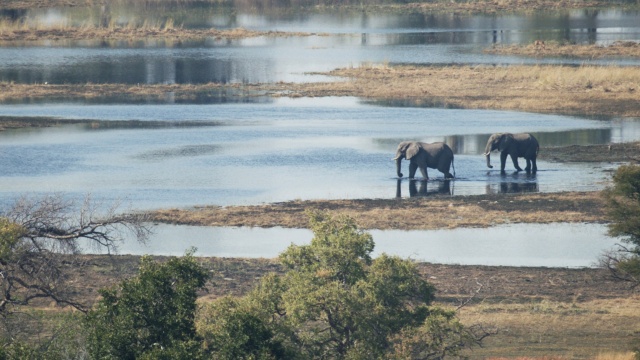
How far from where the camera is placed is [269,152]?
51531mm

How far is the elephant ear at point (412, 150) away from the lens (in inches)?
1756

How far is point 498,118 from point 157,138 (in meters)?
17.6

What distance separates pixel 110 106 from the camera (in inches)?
2635

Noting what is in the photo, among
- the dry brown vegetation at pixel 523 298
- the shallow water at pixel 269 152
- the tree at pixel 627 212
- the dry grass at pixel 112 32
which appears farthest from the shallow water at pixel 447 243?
the dry grass at pixel 112 32

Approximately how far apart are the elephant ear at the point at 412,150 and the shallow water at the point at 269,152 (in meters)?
1.08

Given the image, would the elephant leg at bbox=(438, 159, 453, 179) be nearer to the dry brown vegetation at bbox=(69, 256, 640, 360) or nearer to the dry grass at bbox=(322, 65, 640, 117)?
the dry brown vegetation at bbox=(69, 256, 640, 360)

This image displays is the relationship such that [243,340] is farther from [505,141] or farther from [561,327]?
[505,141]

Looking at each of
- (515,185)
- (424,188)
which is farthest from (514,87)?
(424,188)

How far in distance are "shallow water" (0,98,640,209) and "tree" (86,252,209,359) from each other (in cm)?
2332

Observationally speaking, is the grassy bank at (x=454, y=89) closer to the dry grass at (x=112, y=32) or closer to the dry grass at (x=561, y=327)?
the dry grass at (x=112, y=32)

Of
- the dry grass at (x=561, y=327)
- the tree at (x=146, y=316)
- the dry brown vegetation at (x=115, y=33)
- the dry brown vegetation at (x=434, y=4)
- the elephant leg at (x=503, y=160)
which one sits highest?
the dry brown vegetation at (x=434, y=4)

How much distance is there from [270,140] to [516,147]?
45.0 feet

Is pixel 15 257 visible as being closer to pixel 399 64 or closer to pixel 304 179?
pixel 304 179

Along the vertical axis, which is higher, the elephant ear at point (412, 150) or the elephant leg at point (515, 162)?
the elephant ear at point (412, 150)
